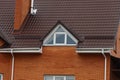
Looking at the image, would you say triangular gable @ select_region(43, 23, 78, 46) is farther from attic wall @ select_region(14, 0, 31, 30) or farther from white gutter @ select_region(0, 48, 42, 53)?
attic wall @ select_region(14, 0, 31, 30)

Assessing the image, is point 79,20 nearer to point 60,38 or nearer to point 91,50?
point 60,38

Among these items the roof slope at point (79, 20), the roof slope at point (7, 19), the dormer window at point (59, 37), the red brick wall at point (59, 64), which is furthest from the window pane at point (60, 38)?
the roof slope at point (7, 19)

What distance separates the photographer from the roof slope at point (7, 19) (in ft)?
87.9

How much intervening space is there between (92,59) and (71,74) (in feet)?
4.20

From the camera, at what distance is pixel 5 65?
26.2m

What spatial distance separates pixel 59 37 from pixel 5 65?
3.10 m

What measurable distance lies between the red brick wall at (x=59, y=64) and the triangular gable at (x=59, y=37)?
0.30m

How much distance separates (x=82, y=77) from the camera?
83.2 feet

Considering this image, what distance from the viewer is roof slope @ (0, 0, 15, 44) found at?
26.8 m

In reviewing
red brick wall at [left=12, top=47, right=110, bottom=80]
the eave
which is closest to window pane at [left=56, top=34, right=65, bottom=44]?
red brick wall at [left=12, top=47, right=110, bottom=80]

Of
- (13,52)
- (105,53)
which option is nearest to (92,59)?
(105,53)

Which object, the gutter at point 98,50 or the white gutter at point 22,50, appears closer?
the gutter at point 98,50

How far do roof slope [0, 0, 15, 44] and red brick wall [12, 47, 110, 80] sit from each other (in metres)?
1.30

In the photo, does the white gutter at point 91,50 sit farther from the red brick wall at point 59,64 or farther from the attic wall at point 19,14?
the attic wall at point 19,14
